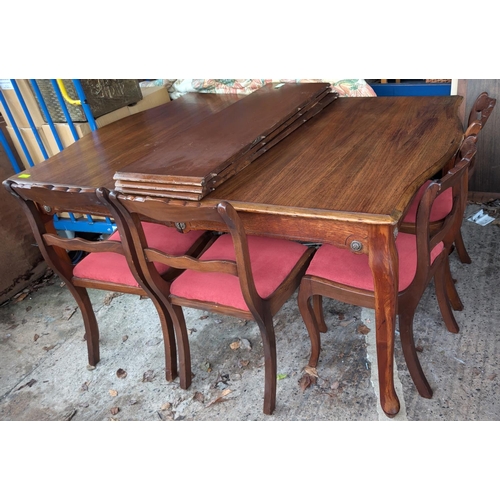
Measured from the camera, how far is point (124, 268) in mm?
2082

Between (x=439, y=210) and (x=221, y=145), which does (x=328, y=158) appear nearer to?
(x=221, y=145)

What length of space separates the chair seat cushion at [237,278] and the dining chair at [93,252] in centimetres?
17

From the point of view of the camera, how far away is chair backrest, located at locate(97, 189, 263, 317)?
1455mm

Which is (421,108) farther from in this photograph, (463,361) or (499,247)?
(463,361)

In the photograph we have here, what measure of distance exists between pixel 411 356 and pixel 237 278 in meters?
0.76

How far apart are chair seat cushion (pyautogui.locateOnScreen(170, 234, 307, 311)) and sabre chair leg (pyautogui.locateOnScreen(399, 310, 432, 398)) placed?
485mm

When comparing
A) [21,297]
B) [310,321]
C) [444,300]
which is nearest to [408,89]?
[444,300]

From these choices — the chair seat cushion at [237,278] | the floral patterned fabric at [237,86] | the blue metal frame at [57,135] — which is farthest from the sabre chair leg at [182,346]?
the floral patterned fabric at [237,86]

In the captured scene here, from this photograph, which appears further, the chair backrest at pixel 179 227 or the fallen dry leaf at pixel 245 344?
the fallen dry leaf at pixel 245 344

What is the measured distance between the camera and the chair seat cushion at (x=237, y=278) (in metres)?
1.81

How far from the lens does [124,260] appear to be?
212cm

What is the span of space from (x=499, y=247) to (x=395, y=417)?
1.39 m

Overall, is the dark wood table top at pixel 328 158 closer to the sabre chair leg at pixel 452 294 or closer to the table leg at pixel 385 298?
the table leg at pixel 385 298

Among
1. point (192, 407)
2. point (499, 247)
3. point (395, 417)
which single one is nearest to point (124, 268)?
point (192, 407)
